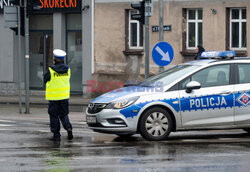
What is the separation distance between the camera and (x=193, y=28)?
1019 inches

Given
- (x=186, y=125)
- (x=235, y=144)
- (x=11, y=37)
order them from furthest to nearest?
1. (x=11, y=37)
2. (x=186, y=125)
3. (x=235, y=144)

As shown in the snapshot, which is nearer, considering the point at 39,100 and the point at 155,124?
the point at 155,124

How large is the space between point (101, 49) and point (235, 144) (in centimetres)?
1618

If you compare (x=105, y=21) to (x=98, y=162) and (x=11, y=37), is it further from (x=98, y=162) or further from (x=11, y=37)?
(x=98, y=162)

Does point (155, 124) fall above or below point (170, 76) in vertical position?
below

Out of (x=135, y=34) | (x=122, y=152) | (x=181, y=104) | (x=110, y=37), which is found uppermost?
(x=135, y=34)

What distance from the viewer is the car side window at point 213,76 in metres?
12.7

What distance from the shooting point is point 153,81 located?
1325 cm

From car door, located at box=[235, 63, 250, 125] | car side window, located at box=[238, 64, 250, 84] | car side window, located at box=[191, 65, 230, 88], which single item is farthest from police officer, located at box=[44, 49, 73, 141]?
car side window, located at box=[238, 64, 250, 84]

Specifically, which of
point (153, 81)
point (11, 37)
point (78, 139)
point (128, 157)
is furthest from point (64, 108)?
point (11, 37)

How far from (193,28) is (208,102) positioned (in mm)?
13588

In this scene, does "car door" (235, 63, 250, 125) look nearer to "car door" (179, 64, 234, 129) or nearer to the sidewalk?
"car door" (179, 64, 234, 129)

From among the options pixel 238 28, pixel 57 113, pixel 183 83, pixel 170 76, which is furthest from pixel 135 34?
pixel 183 83

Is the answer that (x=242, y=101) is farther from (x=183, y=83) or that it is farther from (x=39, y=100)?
(x=39, y=100)
